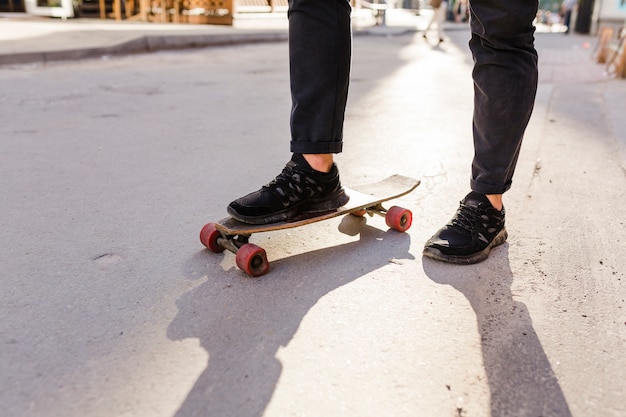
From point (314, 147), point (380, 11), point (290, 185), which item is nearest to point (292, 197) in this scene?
point (290, 185)

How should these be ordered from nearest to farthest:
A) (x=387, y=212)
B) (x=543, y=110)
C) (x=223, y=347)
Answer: (x=223, y=347) < (x=387, y=212) < (x=543, y=110)

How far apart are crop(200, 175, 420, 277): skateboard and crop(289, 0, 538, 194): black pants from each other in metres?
0.17

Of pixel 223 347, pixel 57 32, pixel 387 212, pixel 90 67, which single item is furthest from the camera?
pixel 57 32

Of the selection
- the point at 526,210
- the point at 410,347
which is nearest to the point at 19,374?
the point at 410,347

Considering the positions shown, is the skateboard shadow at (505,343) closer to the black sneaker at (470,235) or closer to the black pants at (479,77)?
the black sneaker at (470,235)

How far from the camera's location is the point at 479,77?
1455mm

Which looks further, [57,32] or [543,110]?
[57,32]

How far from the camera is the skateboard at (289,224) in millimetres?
1362

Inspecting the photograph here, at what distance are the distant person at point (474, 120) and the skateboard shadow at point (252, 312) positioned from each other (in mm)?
139

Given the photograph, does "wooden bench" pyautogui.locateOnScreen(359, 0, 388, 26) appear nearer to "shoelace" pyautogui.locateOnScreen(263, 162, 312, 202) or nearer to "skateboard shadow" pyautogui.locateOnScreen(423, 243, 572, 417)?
"shoelace" pyautogui.locateOnScreen(263, 162, 312, 202)

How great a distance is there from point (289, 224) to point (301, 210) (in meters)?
0.09

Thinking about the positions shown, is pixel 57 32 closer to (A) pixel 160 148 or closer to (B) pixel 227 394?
(A) pixel 160 148

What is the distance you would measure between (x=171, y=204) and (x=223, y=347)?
87cm

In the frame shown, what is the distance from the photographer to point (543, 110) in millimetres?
3629
